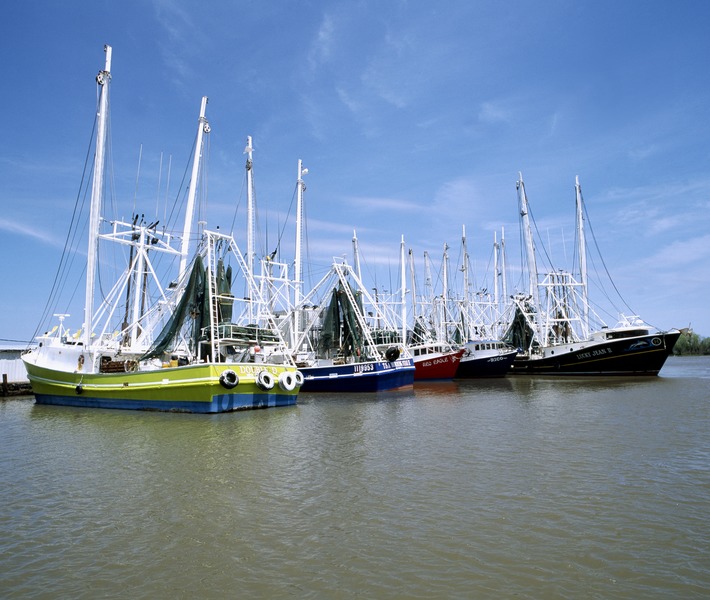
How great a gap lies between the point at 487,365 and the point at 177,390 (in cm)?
4435

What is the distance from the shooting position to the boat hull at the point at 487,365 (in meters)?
60.8

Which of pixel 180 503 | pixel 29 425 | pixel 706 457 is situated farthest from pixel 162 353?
pixel 706 457

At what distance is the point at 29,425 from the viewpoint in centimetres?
2364

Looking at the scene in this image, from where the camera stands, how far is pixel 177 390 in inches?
997

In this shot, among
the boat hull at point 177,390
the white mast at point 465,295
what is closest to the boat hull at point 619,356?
the white mast at point 465,295

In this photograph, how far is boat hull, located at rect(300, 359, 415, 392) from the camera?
37.4m

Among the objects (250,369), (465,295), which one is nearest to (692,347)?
(465,295)

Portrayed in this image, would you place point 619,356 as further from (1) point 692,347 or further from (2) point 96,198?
(1) point 692,347

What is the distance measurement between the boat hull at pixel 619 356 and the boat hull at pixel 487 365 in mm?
5336

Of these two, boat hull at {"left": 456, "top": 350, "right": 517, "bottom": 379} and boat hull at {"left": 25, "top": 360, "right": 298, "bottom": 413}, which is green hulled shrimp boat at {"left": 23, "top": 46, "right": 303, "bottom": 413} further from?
boat hull at {"left": 456, "top": 350, "right": 517, "bottom": 379}

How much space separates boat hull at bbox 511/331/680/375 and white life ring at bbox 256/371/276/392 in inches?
1597

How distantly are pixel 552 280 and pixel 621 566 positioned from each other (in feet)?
208

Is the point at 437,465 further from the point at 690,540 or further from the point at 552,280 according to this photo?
the point at 552,280

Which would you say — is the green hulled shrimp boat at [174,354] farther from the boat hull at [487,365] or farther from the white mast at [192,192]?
the boat hull at [487,365]
